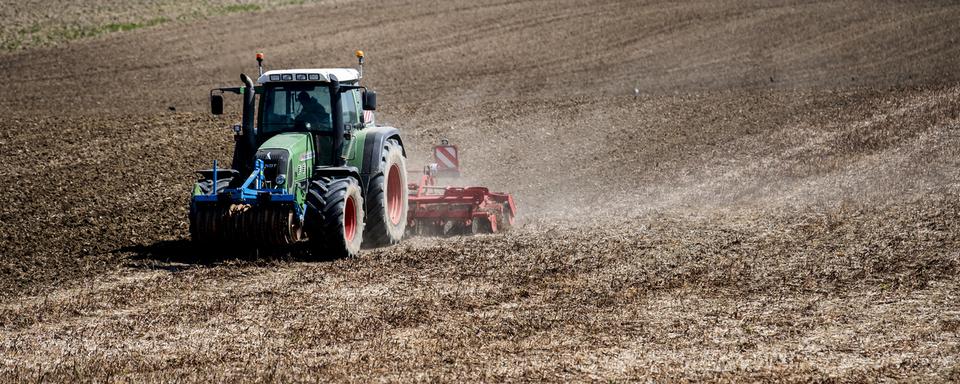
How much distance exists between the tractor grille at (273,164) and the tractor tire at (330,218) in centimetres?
37

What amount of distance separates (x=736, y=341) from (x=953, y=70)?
773 inches

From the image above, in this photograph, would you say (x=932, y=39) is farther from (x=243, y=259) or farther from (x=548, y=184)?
(x=243, y=259)

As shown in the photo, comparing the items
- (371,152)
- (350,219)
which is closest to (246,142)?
(371,152)

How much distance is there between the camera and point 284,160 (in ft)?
38.1

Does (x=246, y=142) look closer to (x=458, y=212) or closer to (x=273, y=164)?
(x=273, y=164)

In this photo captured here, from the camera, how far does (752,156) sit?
63.4 feet

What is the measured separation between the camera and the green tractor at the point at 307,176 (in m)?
11.3

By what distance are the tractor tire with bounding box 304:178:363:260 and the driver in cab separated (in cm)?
100

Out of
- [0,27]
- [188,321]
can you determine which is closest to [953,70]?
[188,321]

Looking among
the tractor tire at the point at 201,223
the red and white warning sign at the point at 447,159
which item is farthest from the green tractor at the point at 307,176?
the red and white warning sign at the point at 447,159

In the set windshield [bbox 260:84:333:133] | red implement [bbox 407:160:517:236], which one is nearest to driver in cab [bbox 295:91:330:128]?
windshield [bbox 260:84:333:133]

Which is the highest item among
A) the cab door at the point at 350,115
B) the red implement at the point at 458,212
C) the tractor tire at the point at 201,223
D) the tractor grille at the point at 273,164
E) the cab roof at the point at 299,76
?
the cab roof at the point at 299,76

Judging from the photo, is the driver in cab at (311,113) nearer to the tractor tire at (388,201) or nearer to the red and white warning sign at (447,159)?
the tractor tire at (388,201)

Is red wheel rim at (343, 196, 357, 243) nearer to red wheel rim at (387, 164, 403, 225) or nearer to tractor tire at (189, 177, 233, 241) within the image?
tractor tire at (189, 177, 233, 241)
